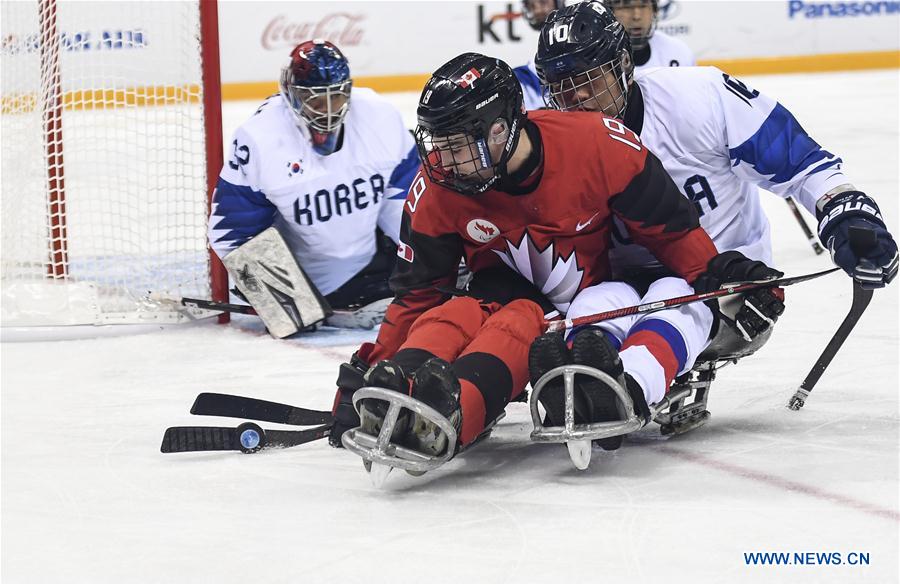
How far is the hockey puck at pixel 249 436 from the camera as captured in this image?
104 inches

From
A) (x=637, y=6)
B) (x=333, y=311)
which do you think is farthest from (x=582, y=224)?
(x=637, y=6)

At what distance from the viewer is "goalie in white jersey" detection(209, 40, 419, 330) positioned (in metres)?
3.91

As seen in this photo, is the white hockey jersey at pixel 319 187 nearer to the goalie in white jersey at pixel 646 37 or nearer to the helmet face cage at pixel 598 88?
the goalie in white jersey at pixel 646 37

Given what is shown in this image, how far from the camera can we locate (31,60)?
4320mm

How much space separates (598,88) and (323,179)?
1514 mm

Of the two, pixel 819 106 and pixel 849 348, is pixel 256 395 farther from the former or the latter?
pixel 819 106

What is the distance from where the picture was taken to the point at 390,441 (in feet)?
7.21

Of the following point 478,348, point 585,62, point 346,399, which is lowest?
point 346,399

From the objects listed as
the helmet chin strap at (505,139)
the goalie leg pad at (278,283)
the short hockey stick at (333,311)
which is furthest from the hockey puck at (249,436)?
the short hockey stick at (333,311)

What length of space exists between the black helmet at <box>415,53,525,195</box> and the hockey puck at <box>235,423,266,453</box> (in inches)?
26.6

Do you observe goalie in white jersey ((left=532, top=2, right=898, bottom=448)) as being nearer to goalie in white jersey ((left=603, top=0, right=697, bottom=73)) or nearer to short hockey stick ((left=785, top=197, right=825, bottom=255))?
goalie in white jersey ((left=603, top=0, right=697, bottom=73))

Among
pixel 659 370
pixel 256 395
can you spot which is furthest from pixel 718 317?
pixel 256 395

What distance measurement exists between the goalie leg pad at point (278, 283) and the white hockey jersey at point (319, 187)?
0.08 m

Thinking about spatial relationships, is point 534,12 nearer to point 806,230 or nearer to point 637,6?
point 637,6
